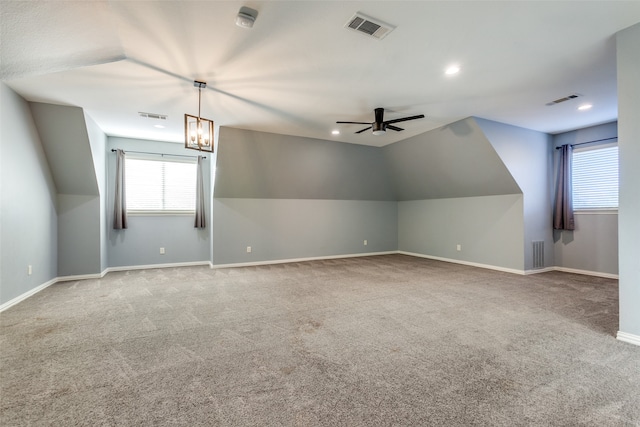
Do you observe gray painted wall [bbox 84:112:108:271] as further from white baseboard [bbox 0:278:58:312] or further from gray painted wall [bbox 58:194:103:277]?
white baseboard [bbox 0:278:58:312]

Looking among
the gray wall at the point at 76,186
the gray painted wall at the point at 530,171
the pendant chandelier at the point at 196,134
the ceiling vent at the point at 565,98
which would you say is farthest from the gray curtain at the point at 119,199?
the ceiling vent at the point at 565,98

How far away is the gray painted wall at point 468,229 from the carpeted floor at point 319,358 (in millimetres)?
1423

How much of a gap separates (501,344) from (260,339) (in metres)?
2.13

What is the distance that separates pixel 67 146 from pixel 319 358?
4957 millimetres

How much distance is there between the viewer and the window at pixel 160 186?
18.6 ft

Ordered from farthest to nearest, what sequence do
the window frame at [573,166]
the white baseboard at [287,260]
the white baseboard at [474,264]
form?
the white baseboard at [287,260], the white baseboard at [474,264], the window frame at [573,166]

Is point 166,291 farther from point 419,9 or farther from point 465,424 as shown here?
point 419,9

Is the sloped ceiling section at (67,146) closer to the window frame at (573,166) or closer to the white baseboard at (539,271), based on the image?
the white baseboard at (539,271)

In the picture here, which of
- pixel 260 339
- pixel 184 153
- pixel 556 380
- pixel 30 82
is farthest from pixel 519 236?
pixel 30 82

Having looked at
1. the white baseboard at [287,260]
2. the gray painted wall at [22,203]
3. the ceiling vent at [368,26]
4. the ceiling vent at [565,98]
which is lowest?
the white baseboard at [287,260]

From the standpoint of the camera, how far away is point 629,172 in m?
2.42

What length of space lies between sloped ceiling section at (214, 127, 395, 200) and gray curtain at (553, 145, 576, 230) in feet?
11.1

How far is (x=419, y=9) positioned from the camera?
209 centimetres

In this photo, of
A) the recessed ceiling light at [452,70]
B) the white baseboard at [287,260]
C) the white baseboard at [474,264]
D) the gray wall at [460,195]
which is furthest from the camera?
the white baseboard at [287,260]
